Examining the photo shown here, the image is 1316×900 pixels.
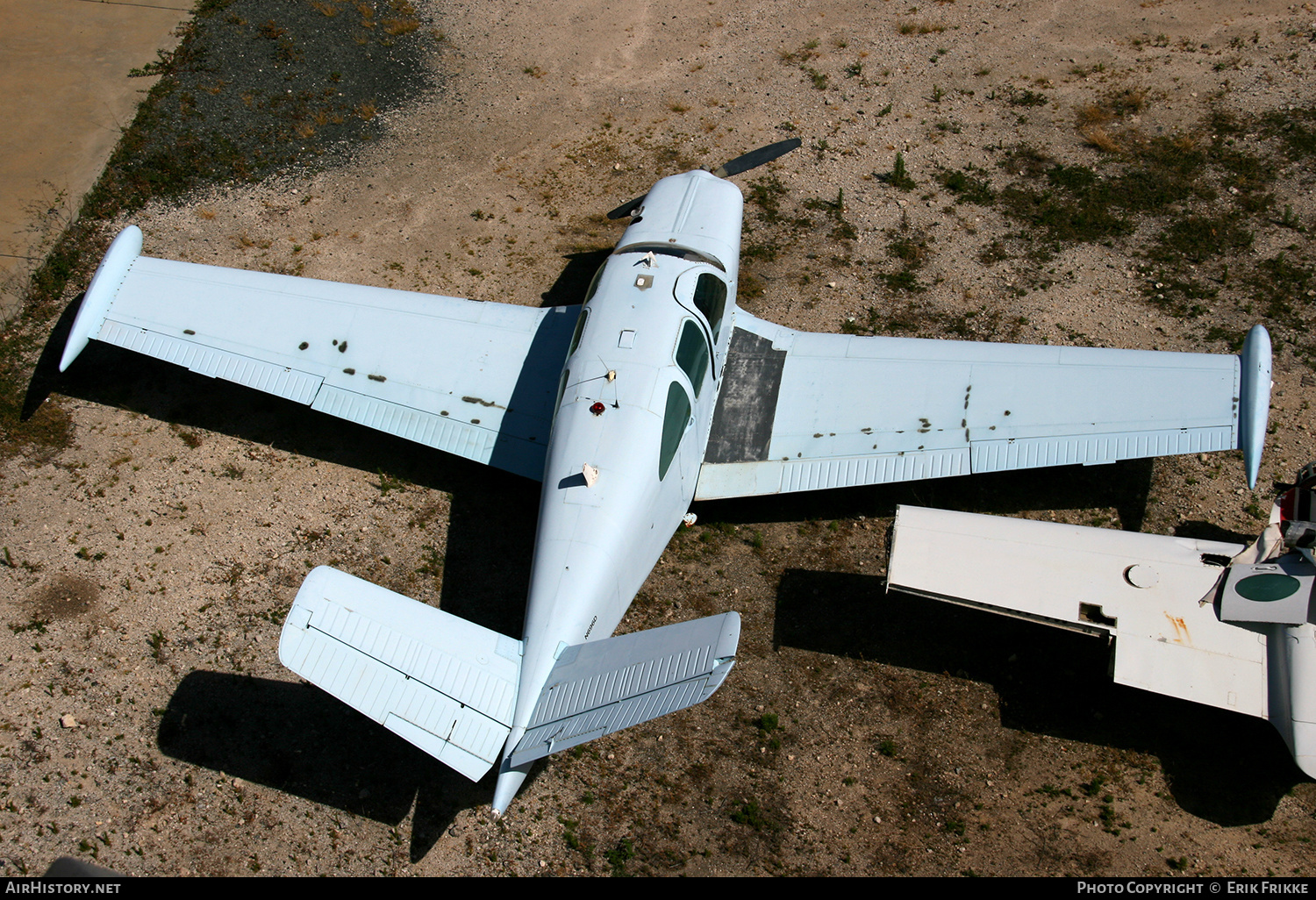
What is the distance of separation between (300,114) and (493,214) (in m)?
4.54

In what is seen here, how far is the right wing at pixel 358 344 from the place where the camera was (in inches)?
382

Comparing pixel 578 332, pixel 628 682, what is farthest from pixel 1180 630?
pixel 578 332

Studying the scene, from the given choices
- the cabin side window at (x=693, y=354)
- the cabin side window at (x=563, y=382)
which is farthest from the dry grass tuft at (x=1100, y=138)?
the cabin side window at (x=563, y=382)

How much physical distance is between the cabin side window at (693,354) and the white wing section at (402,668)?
375cm

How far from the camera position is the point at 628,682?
6.36m

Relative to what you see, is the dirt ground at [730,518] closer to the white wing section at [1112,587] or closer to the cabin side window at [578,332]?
the white wing section at [1112,587]

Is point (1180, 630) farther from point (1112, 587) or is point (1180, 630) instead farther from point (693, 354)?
point (693, 354)

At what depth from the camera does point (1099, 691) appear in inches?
340

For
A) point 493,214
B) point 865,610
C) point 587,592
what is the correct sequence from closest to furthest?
point 587,592 < point 865,610 < point 493,214

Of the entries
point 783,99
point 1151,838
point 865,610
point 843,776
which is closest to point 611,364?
point 865,610

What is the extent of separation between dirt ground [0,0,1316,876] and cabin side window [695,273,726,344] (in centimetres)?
213

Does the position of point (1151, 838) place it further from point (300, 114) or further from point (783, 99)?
point (300, 114)

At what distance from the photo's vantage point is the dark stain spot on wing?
30.7ft

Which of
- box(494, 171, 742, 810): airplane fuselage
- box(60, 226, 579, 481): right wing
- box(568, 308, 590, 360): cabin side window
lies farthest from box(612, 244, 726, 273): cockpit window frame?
box(60, 226, 579, 481): right wing
